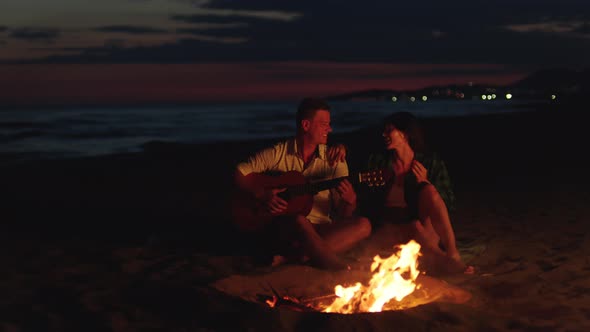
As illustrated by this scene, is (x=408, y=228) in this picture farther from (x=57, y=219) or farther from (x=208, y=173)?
(x=208, y=173)

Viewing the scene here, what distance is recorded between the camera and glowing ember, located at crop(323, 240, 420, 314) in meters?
4.76

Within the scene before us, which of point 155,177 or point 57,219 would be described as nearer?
point 57,219

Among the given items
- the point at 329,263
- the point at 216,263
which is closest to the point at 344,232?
the point at 329,263

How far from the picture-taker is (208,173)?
13.7 meters

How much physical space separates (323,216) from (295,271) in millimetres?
621

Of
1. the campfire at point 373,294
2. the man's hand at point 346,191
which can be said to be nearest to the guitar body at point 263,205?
the man's hand at point 346,191

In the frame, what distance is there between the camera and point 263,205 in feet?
18.1

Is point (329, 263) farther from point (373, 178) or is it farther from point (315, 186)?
point (373, 178)

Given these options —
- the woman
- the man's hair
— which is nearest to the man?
the man's hair

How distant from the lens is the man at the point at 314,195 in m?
5.38

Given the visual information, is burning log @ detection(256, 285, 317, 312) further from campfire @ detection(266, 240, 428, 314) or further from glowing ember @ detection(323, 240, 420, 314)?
glowing ember @ detection(323, 240, 420, 314)

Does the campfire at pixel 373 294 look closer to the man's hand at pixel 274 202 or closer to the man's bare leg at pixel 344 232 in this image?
the man's bare leg at pixel 344 232

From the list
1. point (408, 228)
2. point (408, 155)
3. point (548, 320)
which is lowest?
point (548, 320)

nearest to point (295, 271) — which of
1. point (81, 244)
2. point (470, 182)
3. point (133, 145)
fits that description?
point (81, 244)
